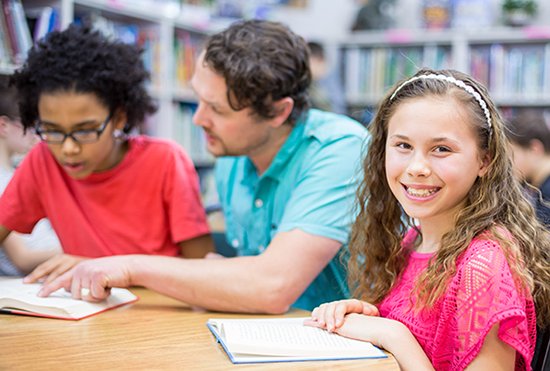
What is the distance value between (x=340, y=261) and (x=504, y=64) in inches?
A: 115

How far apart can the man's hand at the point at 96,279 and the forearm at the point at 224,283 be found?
22mm

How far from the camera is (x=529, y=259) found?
860mm

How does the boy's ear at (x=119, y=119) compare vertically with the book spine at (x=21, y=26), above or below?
below

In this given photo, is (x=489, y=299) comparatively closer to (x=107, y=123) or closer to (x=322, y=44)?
(x=107, y=123)

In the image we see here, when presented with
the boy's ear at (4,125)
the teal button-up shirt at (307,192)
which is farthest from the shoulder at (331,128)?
the boy's ear at (4,125)

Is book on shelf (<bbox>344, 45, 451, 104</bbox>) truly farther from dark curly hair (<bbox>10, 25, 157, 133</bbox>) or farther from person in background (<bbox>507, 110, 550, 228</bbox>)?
dark curly hair (<bbox>10, 25, 157, 133</bbox>)

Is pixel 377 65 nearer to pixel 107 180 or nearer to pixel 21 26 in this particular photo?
pixel 21 26

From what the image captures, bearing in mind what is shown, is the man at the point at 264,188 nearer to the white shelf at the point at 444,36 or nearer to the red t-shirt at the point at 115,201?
the red t-shirt at the point at 115,201

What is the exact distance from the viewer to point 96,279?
1.07 m

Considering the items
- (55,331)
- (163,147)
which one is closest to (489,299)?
(55,331)

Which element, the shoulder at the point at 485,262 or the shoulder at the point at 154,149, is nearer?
the shoulder at the point at 485,262

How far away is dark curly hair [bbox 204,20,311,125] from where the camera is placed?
134 cm

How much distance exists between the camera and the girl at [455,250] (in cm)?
79

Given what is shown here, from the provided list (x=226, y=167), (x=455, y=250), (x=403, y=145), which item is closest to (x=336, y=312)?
(x=455, y=250)
